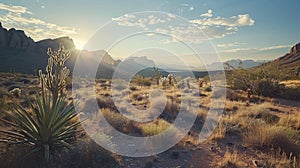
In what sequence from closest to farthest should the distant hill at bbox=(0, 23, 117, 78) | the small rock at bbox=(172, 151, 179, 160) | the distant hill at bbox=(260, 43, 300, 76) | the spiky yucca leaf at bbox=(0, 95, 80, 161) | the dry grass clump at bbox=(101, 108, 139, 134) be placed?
the spiky yucca leaf at bbox=(0, 95, 80, 161) → the small rock at bbox=(172, 151, 179, 160) → the dry grass clump at bbox=(101, 108, 139, 134) → the distant hill at bbox=(260, 43, 300, 76) → the distant hill at bbox=(0, 23, 117, 78)

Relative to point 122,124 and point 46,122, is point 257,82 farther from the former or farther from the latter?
point 46,122

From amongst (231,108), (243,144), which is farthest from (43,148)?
(231,108)

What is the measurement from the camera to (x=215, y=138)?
643cm

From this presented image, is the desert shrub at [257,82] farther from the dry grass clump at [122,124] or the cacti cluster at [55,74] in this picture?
the cacti cluster at [55,74]

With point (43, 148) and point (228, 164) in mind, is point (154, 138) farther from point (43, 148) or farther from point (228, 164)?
point (43, 148)

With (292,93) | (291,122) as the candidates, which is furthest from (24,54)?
(291,122)

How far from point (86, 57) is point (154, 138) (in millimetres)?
76511

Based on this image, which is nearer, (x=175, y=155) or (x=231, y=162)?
(x=231, y=162)

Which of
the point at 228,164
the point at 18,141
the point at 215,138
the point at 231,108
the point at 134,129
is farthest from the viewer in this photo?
the point at 231,108

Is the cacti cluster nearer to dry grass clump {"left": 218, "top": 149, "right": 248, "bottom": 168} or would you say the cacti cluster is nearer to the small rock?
the small rock

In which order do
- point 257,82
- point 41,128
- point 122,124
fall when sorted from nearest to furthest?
point 41,128, point 122,124, point 257,82

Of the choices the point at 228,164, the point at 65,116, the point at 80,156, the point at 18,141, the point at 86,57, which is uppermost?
the point at 86,57

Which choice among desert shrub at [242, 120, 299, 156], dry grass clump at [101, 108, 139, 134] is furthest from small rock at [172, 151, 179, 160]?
desert shrub at [242, 120, 299, 156]

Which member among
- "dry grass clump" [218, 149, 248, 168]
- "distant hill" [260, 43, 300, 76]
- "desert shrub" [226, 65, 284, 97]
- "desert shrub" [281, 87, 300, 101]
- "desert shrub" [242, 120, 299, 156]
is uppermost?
"distant hill" [260, 43, 300, 76]
